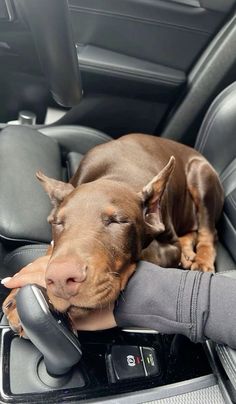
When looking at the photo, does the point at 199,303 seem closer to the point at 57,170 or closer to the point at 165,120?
the point at 57,170

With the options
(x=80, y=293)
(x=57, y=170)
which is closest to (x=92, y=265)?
(x=80, y=293)

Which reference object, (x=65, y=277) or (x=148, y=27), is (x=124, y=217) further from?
(x=148, y=27)

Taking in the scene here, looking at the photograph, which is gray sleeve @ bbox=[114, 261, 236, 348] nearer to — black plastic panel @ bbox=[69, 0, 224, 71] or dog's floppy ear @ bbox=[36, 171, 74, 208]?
dog's floppy ear @ bbox=[36, 171, 74, 208]

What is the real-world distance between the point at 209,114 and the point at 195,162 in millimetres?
211

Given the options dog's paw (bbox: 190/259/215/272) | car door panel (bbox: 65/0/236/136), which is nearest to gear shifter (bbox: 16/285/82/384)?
dog's paw (bbox: 190/259/215/272)

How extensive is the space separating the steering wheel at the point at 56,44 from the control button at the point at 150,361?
75 centimetres

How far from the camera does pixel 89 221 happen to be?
1.41m

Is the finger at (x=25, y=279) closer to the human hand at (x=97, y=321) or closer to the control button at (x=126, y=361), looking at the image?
the human hand at (x=97, y=321)

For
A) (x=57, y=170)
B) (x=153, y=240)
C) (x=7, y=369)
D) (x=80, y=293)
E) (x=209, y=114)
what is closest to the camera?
(x=80, y=293)

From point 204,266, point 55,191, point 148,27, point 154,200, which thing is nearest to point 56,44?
point 55,191

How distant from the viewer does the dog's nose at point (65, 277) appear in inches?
44.9

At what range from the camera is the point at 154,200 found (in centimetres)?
166

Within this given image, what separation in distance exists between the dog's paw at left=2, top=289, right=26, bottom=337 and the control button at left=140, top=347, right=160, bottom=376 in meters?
0.32

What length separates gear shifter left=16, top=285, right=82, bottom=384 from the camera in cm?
117
